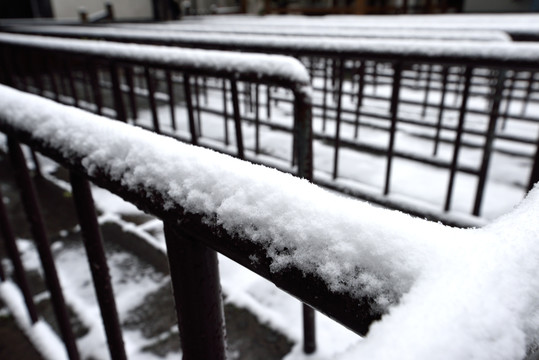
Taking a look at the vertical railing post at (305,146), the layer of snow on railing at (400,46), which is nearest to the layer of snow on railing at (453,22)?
the layer of snow on railing at (400,46)

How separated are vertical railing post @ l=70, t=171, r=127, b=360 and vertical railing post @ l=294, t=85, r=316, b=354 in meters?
0.81

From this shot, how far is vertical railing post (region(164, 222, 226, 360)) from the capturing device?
0.53 meters

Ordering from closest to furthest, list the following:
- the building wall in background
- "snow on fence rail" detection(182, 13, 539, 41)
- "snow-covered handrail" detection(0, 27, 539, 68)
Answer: "snow-covered handrail" detection(0, 27, 539, 68) < "snow on fence rail" detection(182, 13, 539, 41) < the building wall in background

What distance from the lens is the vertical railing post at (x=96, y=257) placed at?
2.59ft

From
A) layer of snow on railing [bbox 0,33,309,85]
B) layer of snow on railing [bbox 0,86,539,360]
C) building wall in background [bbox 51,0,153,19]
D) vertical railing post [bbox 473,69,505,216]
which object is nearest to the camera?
layer of snow on railing [bbox 0,86,539,360]

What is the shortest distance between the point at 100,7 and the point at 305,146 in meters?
20.8

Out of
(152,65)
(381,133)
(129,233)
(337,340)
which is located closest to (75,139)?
(152,65)

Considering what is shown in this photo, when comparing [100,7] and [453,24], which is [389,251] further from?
[100,7]

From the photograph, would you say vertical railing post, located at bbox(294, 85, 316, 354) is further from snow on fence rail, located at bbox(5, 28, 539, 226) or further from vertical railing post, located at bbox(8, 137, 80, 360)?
vertical railing post, located at bbox(8, 137, 80, 360)

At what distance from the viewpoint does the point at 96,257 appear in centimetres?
88

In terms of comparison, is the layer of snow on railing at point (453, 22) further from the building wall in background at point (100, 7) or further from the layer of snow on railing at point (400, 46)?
the building wall in background at point (100, 7)

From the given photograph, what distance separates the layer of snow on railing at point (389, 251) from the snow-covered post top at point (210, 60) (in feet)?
3.39

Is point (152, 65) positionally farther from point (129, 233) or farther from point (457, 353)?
point (457, 353)

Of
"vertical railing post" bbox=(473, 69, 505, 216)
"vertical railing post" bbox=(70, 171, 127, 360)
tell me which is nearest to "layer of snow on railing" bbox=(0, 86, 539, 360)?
"vertical railing post" bbox=(70, 171, 127, 360)
